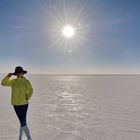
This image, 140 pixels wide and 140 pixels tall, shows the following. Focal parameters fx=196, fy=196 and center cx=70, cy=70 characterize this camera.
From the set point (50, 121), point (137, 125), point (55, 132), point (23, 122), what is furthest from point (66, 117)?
point (23, 122)

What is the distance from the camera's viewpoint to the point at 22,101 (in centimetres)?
411

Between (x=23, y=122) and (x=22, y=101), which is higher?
(x=22, y=101)

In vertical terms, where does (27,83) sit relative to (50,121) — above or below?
above

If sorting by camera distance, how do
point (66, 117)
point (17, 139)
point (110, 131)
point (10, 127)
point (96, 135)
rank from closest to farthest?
point (17, 139) < point (96, 135) < point (110, 131) < point (10, 127) < point (66, 117)

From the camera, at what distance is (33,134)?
197 inches

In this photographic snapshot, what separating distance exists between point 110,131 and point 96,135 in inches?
21.3

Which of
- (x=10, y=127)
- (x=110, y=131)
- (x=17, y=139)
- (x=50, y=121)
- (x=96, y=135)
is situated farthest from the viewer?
(x=50, y=121)

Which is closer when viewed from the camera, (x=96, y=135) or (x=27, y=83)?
(x=27, y=83)

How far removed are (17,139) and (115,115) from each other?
156 inches

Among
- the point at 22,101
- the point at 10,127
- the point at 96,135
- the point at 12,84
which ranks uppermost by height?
the point at 12,84

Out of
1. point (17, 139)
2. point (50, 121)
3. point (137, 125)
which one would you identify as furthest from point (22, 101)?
point (137, 125)

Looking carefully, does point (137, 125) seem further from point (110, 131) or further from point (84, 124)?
point (84, 124)

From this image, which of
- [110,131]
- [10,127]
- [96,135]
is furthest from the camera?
[10,127]

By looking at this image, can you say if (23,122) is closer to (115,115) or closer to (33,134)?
(33,134)
